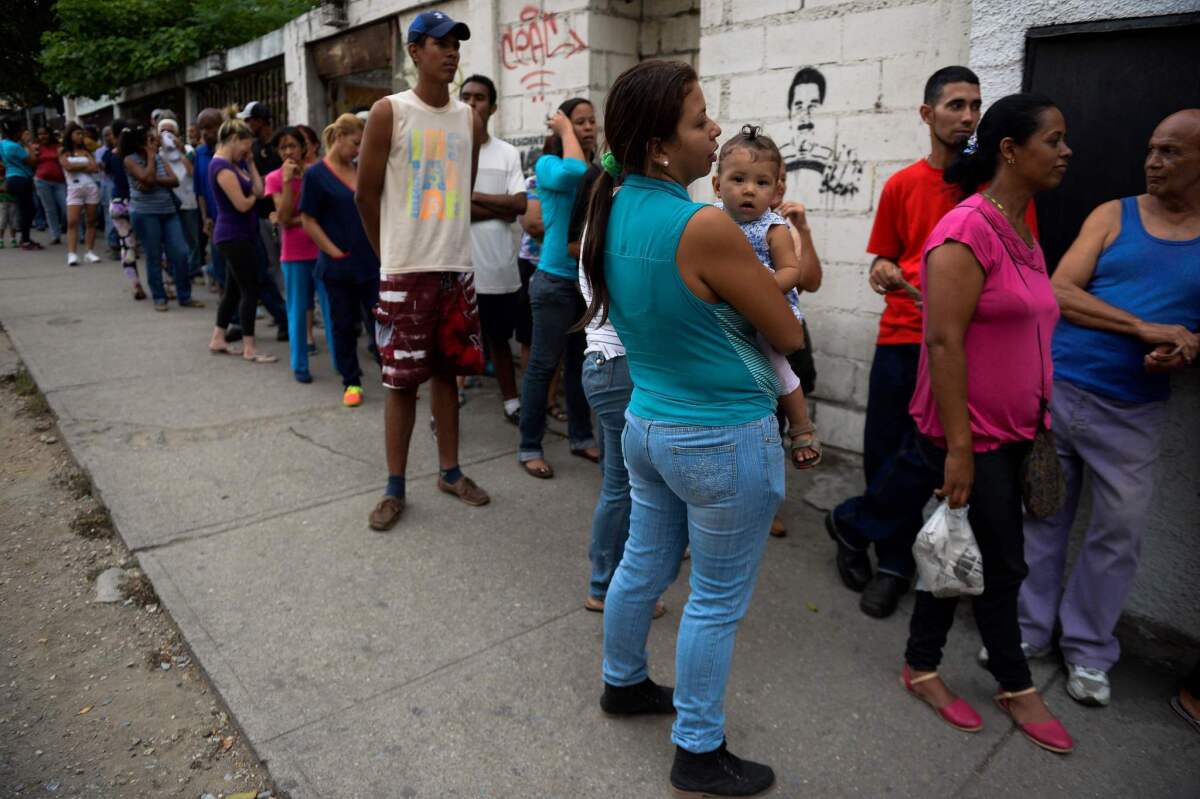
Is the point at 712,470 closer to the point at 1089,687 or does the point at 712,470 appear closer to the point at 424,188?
the point at 1089,687

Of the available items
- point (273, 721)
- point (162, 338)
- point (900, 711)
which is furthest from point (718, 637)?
point (162, 338)

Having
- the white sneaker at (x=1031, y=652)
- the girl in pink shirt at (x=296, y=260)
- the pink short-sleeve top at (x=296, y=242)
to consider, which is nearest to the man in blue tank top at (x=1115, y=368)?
the white sneaker at (x=1031, y=652)

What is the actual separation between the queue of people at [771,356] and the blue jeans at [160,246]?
508 cm

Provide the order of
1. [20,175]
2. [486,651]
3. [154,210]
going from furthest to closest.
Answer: [20,175], [154,210], [486,651]

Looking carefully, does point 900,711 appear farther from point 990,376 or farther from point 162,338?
point 162,338

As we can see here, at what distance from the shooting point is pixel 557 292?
4.22m

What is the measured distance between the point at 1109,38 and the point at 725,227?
2.19 meters

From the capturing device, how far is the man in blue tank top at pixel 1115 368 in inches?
104

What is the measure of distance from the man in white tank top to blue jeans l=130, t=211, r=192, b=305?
18.1ft

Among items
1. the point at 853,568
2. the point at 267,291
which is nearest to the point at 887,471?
the point at 853,568

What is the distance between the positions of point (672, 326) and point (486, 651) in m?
1.52

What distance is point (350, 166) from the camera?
538 cm

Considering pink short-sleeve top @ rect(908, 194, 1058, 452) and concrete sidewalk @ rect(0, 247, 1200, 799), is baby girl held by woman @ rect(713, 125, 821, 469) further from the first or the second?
concrete sidewalk @ rect(0, 247, 1200, 799)

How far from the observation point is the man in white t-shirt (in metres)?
4.82
